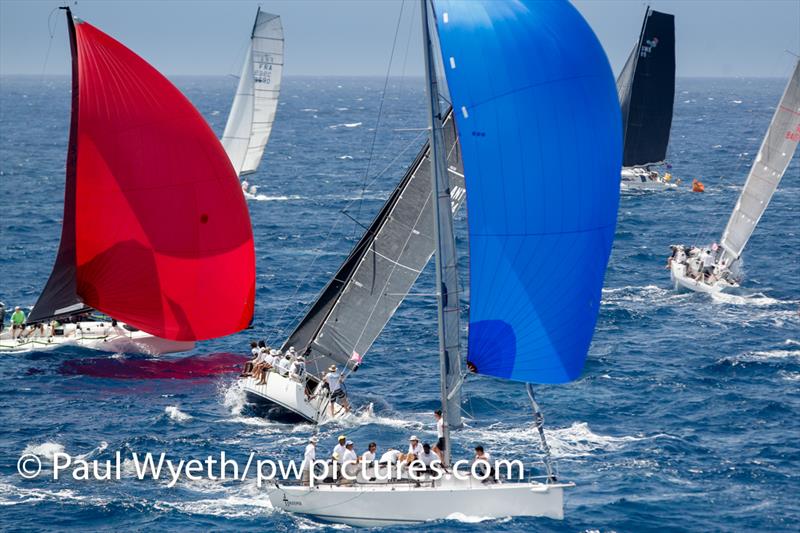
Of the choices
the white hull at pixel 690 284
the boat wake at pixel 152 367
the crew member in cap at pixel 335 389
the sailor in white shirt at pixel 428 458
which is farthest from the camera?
the white hull at pixel 690 284

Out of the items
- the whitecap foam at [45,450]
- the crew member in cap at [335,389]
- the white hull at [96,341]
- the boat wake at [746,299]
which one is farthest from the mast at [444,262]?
the boat wake at [746,299]

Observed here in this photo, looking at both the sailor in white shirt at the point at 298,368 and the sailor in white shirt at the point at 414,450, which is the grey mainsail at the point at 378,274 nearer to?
the sailor in white shirt at the point at 298,368

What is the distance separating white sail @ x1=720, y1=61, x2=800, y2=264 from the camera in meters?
54.1

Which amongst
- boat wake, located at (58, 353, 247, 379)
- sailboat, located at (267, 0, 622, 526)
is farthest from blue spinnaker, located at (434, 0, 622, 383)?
boat wake, located at (58, 353, 247, 379)

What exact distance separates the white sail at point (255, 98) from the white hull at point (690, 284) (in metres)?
35.7

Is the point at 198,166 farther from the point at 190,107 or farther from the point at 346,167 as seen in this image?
the point at 346,167

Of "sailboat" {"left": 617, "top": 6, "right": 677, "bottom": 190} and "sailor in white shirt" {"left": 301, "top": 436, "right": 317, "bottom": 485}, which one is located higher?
"sailboat" {"left": 617, "top": 6, "right": 677, "bottom": 190}

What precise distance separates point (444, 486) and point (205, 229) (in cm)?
1461

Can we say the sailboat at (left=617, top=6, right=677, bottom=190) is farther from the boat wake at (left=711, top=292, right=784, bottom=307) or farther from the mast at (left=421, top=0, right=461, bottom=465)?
the mast at (left=421, top=0, right=461, bottom=465)

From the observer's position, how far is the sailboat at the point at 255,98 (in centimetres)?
8150

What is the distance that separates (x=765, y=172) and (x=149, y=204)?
29.8m

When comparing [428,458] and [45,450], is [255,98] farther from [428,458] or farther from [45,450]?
[428,458]

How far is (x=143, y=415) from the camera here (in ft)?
122

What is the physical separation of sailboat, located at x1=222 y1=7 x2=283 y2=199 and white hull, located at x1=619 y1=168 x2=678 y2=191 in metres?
26.1
